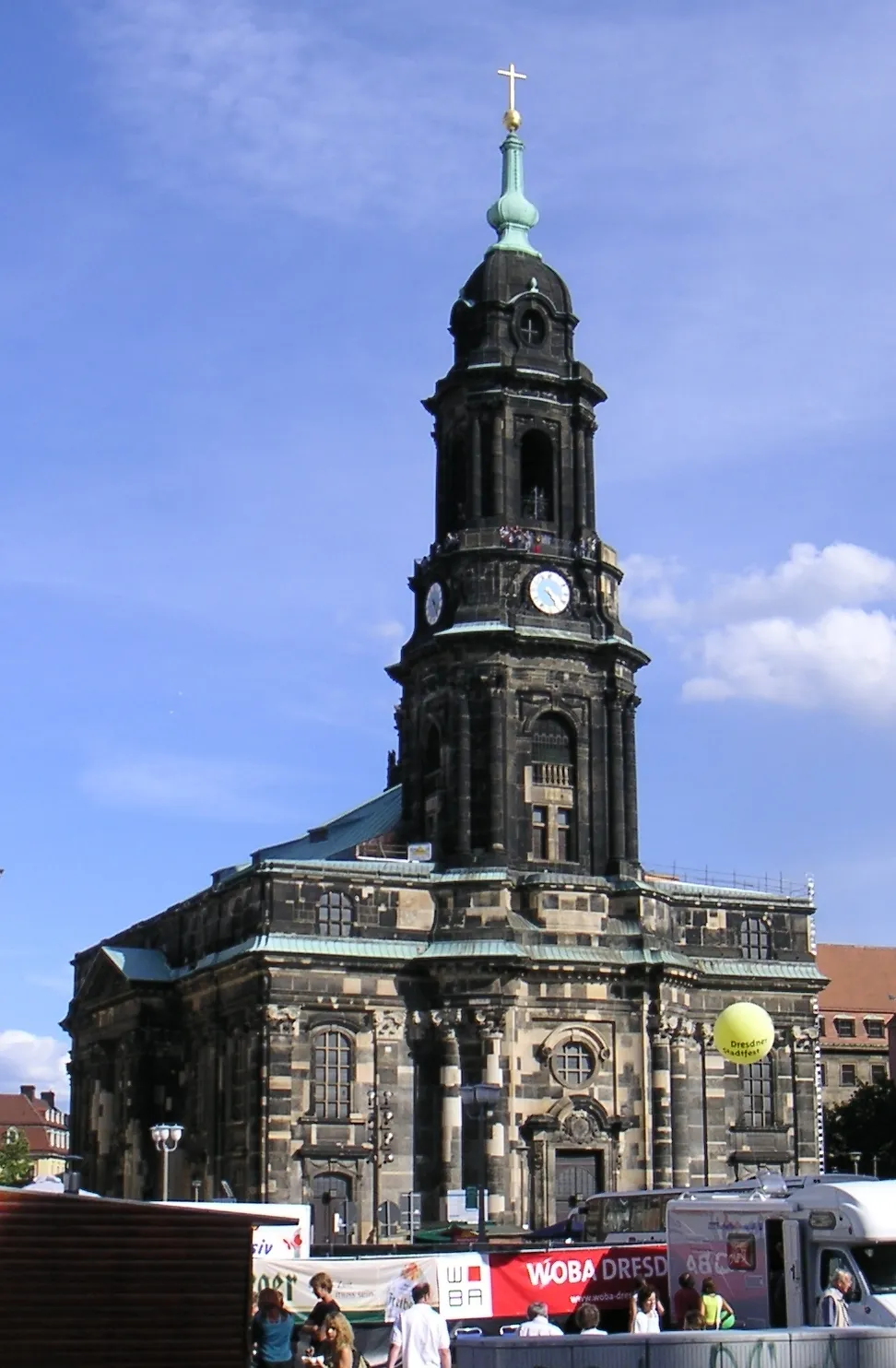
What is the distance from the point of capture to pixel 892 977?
395ft

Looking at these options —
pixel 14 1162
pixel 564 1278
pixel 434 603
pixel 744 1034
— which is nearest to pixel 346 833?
pixel 434 603

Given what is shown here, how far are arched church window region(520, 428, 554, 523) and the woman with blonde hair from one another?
48.6 metres

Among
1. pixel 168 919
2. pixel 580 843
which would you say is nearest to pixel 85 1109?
pixel 168 919

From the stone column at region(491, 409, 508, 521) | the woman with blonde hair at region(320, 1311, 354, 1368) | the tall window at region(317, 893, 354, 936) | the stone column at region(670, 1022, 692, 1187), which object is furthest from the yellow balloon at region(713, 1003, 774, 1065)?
Answer: the woman with blonde hair at region(320, 1311, 354, 1368)

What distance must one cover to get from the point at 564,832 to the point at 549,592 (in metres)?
7.85

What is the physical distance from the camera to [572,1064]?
63.1 m

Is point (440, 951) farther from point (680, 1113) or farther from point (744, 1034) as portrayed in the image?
point (744, 1034)

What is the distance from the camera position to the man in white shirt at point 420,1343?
21.2m

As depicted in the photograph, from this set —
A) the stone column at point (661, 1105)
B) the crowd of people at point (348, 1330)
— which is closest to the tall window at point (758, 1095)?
the stone column at point (661, 1105)

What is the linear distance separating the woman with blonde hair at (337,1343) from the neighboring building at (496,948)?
3956 cm

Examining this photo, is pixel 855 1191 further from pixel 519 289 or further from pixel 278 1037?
pixel 519 289

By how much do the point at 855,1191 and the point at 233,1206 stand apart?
→ 14.4 meters

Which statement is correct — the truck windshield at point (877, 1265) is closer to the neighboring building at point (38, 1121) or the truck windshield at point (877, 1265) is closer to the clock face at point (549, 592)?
the clock face at point (549, 592)

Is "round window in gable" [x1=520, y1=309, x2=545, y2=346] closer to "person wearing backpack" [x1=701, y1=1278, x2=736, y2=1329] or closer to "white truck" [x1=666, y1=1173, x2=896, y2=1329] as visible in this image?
"white truck" [x1=666, y1=1173, x2=896, y2=1329]
